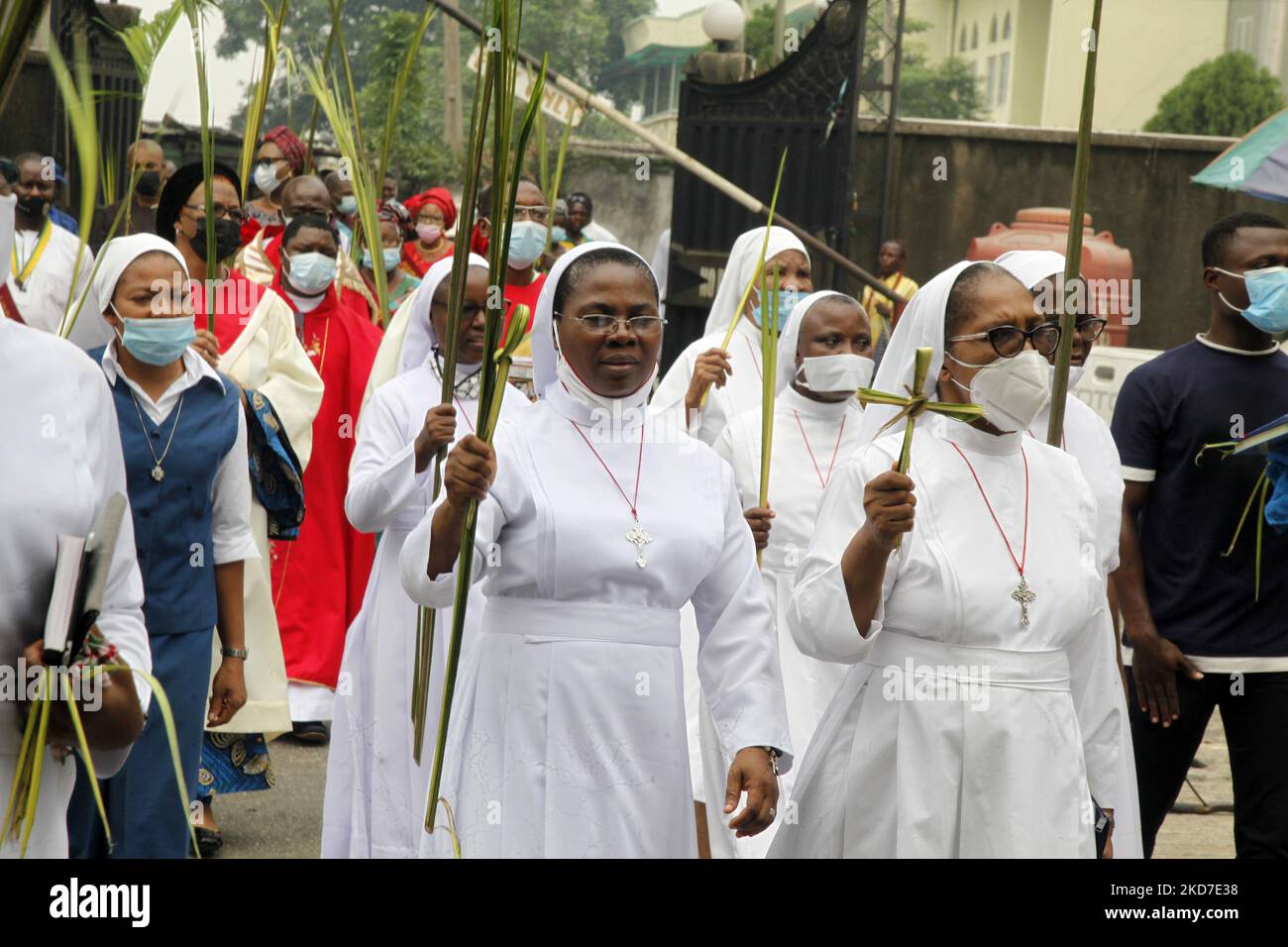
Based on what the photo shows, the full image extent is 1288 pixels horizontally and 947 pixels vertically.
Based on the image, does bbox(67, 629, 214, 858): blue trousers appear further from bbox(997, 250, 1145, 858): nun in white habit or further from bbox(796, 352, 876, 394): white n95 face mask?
bbox(997, 250, 1145, 858): nun in white habit

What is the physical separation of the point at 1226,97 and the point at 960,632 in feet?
127

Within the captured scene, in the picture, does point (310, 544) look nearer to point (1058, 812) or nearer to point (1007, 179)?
point (1058, 812)

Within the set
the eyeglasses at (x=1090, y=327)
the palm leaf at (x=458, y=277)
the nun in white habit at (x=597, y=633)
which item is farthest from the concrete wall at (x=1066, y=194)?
the nun in white habit at (x=597, y=633)

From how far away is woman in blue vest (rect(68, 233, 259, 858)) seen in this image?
5145 mm

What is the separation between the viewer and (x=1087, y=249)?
15430 mm

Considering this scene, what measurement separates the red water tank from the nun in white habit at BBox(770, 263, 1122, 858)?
1108 centimetres

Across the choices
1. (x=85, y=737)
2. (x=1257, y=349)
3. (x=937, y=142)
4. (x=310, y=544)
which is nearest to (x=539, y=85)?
(x=85, y=737)

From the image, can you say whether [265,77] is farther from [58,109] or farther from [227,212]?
[58,109]

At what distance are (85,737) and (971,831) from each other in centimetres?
201

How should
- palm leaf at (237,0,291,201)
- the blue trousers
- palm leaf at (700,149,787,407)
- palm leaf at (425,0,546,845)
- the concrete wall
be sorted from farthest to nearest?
the concrete wall
palm leaf at (237,0,291,201)
the blue trousers
palm leaf at (700,149,787,407)
palm leaf at (425,0,546,845)

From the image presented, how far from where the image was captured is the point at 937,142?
1831 cm

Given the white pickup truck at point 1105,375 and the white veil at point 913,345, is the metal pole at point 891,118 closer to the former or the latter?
the white pickup truck at point 1105,375

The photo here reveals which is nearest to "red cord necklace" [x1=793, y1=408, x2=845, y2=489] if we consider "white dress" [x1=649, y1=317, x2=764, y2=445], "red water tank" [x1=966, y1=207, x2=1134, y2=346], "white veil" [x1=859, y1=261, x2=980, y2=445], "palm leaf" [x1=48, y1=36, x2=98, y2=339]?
"white dress" [x1=649, y1=317, x2=764, y2=445]

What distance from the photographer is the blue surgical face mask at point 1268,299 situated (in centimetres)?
565
